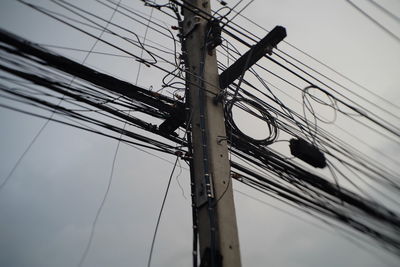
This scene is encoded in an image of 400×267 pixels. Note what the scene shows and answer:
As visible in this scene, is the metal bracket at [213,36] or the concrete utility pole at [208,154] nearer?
the concrete utility pole at [208,154]

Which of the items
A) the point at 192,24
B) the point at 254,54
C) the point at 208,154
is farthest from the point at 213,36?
the point at 208,154

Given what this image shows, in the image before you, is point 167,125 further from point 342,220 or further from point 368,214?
point 368,214

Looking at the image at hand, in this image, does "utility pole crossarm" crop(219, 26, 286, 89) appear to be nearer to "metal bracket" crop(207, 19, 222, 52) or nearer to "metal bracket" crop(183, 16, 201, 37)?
"metal bracket" crop(207, 19, 222, 52)

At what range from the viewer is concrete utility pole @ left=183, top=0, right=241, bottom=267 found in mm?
2113

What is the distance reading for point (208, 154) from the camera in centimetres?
247

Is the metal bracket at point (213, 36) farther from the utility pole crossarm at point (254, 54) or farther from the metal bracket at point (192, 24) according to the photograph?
the utility pole crossarm at point (254, 54)

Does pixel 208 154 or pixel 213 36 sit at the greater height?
pixel 213 36

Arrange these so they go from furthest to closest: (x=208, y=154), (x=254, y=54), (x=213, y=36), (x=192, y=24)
→ 1. (x=192, y=24)
2. (x=213, y=36)
3. (x=254, y=54)
4. (x=208, y=154)

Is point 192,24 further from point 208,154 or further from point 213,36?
point 208,154

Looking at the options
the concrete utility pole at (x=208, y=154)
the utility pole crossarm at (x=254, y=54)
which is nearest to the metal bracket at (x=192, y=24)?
the concrete utility pole at (x=208, y=154)

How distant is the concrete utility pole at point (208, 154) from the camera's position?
2.11 metres

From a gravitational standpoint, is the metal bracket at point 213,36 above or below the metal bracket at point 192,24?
below

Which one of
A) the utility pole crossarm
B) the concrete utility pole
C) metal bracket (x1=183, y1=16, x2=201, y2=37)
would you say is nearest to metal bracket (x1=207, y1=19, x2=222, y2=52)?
the concrete utility pole

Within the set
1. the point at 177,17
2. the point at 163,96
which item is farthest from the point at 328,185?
the point at 177,17
